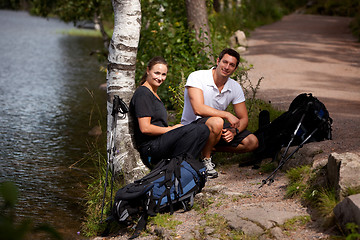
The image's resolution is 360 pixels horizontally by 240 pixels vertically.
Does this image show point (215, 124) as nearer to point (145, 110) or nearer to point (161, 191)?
point (145, 110)

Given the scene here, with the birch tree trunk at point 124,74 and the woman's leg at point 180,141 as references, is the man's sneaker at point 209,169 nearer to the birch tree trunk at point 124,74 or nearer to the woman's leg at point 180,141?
the woman's leg at point 180,141

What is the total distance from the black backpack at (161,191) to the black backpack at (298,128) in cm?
116

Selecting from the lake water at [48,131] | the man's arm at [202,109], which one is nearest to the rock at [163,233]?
the lake water at [48,131]

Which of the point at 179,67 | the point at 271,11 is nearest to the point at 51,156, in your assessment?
the point at 179,67

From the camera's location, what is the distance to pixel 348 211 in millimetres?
3305

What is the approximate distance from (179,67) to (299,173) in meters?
3.99

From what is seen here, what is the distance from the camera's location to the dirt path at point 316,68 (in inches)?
275

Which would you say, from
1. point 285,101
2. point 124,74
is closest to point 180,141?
point 124,74

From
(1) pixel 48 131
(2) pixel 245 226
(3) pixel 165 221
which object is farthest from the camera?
(1) pixel 48 131

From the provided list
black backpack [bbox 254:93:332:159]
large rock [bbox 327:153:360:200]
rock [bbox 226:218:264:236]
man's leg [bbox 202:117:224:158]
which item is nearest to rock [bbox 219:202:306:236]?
rock [bbox 226:218:264:236]

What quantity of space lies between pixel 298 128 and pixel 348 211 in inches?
68.2

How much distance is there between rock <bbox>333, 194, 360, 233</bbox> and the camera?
3.16 m

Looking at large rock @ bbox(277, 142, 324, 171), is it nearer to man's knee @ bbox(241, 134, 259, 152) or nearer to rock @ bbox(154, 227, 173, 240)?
man's knee @ bbox(241, 134, 259, 152)

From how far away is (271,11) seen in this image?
84.8 feet
